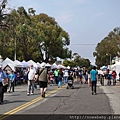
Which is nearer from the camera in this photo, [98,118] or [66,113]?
[98,118]

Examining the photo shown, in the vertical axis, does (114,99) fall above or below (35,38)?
below

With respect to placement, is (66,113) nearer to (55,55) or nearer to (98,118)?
(98,118)

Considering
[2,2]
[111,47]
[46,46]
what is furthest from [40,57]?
[2,2]

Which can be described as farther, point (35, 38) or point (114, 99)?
point (35, 38)

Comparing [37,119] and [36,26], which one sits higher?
[36,26]

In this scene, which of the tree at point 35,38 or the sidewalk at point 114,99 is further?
the tree at point 35,38

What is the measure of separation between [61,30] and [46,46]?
6688 millimetres

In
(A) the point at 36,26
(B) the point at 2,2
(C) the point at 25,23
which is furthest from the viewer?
(A) the point at 36,26

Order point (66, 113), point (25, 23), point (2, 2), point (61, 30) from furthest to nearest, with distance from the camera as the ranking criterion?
point (61, 30) → point (25, 23) → point (2, 2) → point (66, 113)

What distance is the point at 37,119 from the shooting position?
416 inches

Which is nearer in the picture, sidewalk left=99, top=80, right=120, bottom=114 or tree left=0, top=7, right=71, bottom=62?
sidewalk left=99, top=80, right=120, bottom=114

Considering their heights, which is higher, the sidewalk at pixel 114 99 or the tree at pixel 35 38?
the tree at pixel 35 38

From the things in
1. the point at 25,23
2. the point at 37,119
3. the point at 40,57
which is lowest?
the point at 37,119

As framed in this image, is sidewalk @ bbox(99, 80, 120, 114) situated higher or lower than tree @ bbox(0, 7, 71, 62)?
lower
